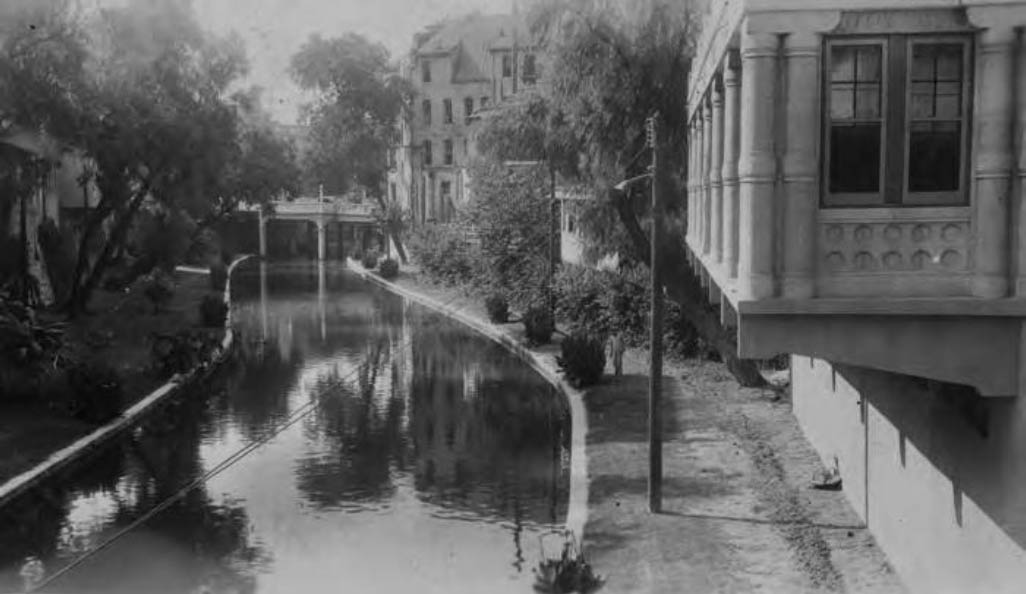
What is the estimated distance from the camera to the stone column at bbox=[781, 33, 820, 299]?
9484mm

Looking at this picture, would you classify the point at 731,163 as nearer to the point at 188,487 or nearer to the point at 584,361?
the point at 188,487

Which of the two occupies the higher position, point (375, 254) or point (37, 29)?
point (37, 29)

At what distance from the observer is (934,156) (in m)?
9.70

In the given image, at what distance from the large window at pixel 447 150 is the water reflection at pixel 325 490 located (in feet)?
172

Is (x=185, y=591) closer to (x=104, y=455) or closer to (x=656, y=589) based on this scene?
(x=656, y=589)

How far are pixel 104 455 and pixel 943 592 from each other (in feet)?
56.6

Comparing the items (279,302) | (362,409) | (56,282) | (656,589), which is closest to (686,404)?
(362,409)

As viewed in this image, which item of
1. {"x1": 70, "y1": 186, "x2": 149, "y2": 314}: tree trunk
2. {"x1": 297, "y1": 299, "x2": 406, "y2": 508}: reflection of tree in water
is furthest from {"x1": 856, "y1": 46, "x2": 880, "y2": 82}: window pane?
{"x1": 70, "y1": 186, "x2": 149, "y2": 314}: tree trunk

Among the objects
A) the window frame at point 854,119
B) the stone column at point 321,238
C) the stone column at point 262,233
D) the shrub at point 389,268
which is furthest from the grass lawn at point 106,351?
the stone column at point 262,233

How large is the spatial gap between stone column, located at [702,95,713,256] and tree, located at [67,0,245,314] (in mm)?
19411

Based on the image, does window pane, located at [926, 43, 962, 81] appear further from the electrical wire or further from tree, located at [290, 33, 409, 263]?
tree, located at [290, 33, 409, 263]

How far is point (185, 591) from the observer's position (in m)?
14.9

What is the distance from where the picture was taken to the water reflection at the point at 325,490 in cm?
1585

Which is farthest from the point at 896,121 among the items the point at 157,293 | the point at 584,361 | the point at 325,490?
the point at 157,293
